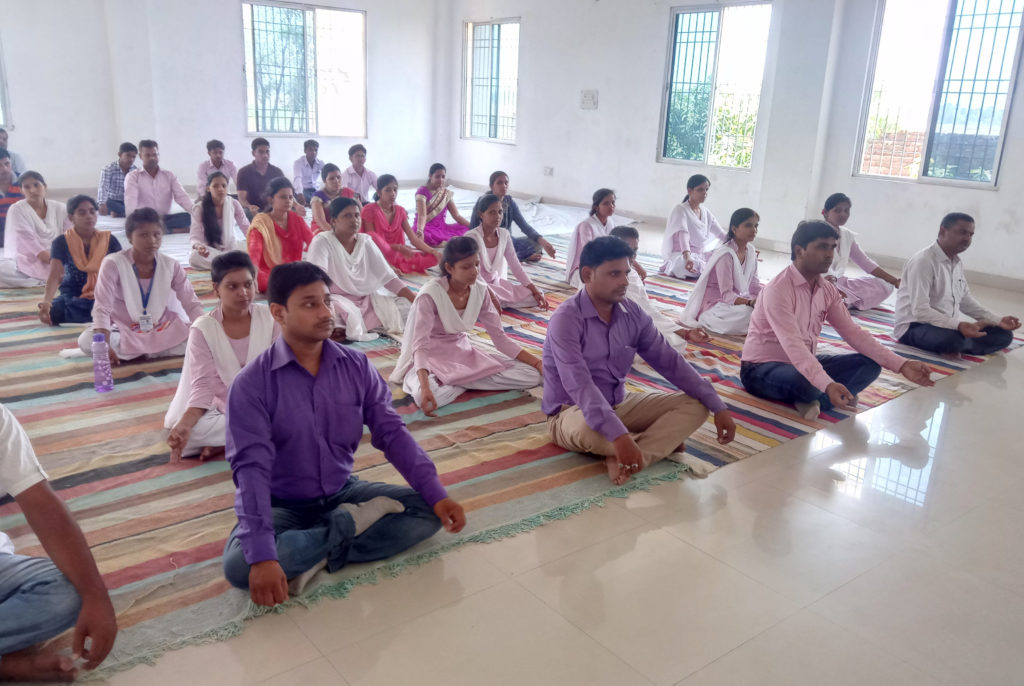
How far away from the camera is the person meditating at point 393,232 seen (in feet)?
19.8

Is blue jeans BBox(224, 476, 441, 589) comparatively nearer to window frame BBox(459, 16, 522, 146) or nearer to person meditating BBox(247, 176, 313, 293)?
person meditating BBox(247, 176, 313, 293)

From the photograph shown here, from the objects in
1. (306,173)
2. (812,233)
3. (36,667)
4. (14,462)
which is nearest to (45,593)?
(36,667)

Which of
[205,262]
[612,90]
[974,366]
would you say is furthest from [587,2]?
[974,366]

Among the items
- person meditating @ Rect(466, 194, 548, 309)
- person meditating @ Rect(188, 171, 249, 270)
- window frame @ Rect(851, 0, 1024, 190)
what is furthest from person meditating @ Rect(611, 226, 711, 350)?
window frame @ Rect(851, 0, 1024, 190)

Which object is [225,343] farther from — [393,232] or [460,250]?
[393,232]

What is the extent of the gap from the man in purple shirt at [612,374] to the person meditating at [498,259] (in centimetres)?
200

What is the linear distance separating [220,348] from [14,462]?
50.2 inches

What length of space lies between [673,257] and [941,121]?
2.73m

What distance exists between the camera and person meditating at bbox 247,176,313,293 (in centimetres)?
514

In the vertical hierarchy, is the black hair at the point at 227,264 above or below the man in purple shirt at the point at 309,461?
above

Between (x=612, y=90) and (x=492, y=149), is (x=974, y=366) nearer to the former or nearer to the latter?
(x=612, y=90)

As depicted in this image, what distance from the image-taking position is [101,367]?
3.57 m

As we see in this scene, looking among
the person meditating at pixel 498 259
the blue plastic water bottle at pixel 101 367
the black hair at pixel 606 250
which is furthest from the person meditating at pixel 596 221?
the blue plastic water bottle at pixel 101 367

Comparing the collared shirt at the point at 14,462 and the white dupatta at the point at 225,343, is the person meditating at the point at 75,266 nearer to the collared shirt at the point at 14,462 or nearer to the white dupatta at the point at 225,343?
the white dupatta at the point at 225,343
